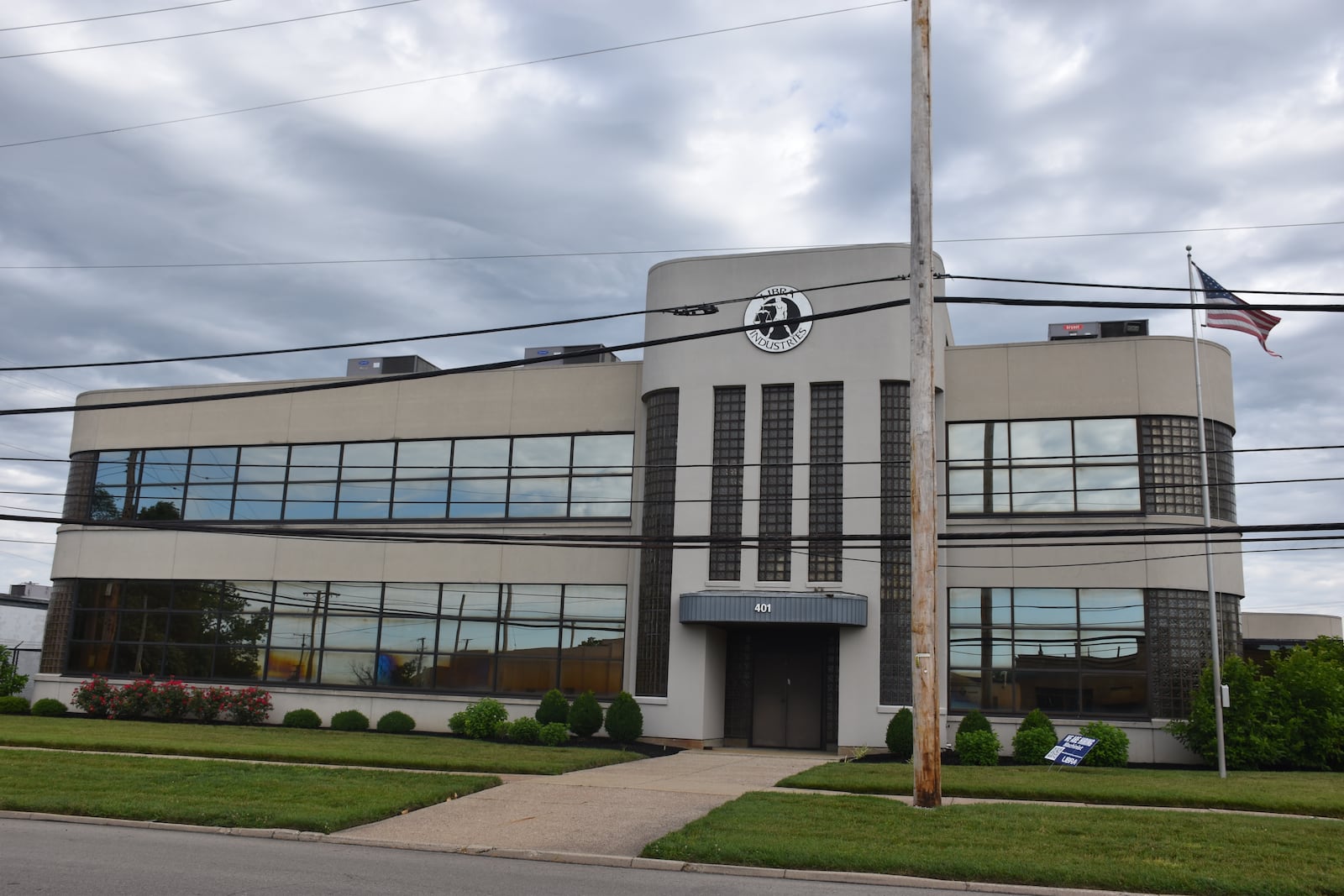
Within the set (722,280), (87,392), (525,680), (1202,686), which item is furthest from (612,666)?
(87,392)

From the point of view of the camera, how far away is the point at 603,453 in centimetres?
3123

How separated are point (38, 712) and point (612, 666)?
17558 millimetres

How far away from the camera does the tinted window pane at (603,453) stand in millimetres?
31031

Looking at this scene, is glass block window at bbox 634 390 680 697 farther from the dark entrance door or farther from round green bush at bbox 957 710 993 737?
round green bush at bbox 957 710 993 737

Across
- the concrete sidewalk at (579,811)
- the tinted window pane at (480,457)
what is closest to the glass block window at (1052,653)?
the concrete sidewalk at (579,811)

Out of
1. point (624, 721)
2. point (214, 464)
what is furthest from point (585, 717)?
point (214, 464)

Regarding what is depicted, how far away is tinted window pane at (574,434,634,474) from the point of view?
31.0 m

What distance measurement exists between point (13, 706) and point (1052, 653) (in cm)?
2981

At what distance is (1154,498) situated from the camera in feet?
90.9

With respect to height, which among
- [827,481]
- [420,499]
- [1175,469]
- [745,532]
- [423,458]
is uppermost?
[423,458]

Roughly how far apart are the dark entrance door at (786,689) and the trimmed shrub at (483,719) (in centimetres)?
660

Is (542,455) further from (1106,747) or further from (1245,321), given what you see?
(1245,321)

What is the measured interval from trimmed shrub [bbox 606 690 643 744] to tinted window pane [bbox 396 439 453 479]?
30.6 ft

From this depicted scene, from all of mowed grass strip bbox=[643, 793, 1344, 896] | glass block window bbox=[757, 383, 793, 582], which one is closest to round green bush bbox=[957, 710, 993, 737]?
glass block window bbox=[757, 383, 793, 582]
